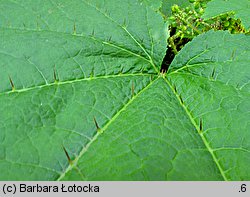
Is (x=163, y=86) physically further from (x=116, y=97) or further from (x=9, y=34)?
(x=9, y=34)

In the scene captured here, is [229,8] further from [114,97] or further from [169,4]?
[114,97]

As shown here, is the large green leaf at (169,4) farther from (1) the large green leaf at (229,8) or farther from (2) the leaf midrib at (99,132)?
(2) the leaf midrib at (99,132)

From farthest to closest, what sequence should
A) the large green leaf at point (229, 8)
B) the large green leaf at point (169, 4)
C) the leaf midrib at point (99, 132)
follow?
the large green leaf at point (169, 4) → the large green leaf at point (229, 8) → the leaf midrib at point (99, 132)

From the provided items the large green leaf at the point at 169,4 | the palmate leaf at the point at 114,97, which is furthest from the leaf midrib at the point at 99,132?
the large green leaf at the point at 169,4

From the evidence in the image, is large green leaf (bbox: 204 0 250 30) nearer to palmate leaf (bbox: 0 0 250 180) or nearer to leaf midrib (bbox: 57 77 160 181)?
palmate leaf (bbox: 0 0 250 180)
